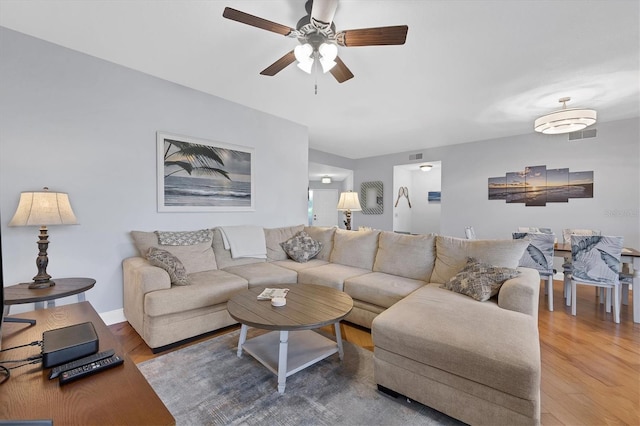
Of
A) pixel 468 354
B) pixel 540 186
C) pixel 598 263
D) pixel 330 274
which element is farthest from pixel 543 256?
pixel 468 354

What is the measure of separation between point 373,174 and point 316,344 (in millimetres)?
5585

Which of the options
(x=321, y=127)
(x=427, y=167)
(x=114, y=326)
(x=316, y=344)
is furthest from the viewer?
A: (x=427, y=167)

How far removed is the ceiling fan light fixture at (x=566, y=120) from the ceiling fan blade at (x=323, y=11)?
3024 millimetres

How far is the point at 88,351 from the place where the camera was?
36.1 inches

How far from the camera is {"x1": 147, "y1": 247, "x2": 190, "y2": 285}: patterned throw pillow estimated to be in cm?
242

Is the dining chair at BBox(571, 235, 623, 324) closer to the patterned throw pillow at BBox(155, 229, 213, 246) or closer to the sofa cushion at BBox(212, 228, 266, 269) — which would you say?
the sofa cushion at BBox(212, 228, 266, 269)

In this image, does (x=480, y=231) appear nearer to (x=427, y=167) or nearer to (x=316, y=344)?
(x=427, y=167)

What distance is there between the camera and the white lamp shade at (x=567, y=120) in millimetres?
3062

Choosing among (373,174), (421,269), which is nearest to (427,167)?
(373,174)

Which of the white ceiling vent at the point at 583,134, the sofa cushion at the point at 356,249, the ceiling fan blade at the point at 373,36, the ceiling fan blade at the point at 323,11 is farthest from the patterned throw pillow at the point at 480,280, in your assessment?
the white ceiling vent at the point at 583,134

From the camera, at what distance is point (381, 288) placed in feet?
8.28

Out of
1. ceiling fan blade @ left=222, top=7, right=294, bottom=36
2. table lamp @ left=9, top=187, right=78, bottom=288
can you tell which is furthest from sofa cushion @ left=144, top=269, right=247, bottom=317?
ceiling fan blade @ left=222, top=7, right=294, bottom=36

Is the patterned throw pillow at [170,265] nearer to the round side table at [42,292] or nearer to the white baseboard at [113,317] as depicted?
the round side table at [42,292]

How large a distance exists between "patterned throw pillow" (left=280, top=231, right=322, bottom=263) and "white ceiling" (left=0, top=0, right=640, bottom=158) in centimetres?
186
